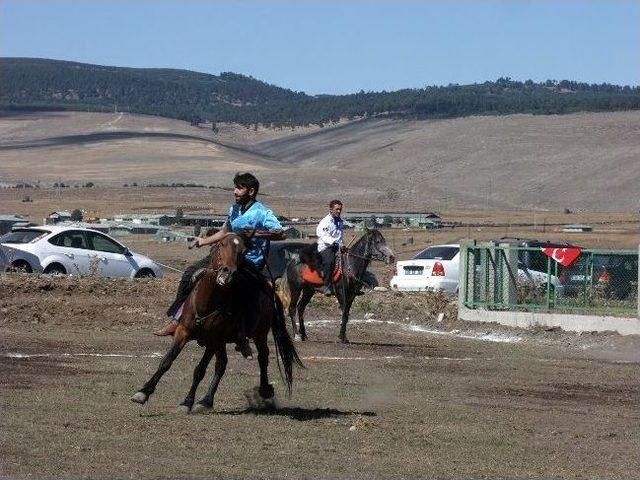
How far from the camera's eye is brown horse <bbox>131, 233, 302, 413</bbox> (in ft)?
44.3

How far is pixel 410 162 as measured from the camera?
6191 inches

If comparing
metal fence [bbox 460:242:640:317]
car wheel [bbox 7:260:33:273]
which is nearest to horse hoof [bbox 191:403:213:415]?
metal fence [bbox 460:242:640:317]

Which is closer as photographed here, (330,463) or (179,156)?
(330,463)

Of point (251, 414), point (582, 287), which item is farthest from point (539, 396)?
point (582, 287)

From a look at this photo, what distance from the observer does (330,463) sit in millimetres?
11547

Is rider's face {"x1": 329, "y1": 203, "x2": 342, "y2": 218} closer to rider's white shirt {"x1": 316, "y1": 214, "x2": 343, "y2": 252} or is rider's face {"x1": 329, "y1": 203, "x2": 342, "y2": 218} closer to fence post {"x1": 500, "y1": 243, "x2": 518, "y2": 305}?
rider's white shirt {"x1": 316, "y1": 214, "x2": 343, "y2": 252}

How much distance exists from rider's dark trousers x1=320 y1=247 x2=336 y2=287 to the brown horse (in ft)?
32.0

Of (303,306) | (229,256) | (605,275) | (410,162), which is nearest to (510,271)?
(605,275)

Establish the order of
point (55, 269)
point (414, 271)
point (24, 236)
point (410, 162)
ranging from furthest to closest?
point (410, 162)
point (414, 271)
point (24, 236)
point (55, 269)

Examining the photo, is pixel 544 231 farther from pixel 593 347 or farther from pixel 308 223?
pixel 593 347

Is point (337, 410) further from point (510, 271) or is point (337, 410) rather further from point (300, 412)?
point (510, 271)

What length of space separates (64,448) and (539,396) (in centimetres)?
708

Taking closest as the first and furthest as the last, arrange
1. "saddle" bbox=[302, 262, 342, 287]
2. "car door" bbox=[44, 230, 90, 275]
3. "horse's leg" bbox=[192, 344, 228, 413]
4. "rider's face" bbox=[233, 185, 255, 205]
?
"rider's face" bbox=[233, 185, 255, 205] → "horse's leg" bbox=[192, 344, 228, 413] → "saddle" bbox=[302, 262, 342, 287] → "car door" bbox=[44, 230, 90, 275]

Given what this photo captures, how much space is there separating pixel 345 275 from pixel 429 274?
11.0 meters
